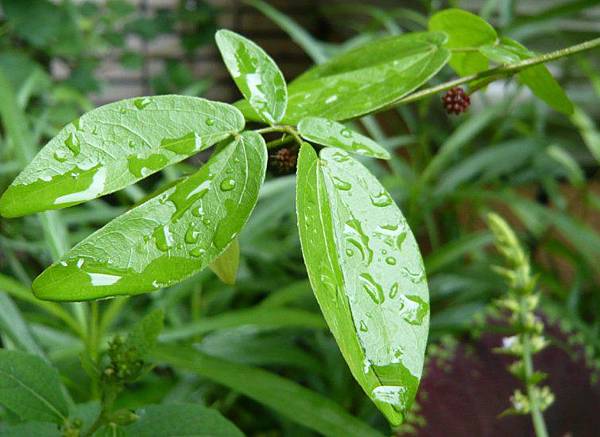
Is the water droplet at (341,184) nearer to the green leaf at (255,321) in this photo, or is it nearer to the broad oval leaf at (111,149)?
the broad oval leaf at (111,149)

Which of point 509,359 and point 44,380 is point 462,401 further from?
point 44,380

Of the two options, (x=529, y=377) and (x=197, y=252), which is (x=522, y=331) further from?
(x=197, y=252)

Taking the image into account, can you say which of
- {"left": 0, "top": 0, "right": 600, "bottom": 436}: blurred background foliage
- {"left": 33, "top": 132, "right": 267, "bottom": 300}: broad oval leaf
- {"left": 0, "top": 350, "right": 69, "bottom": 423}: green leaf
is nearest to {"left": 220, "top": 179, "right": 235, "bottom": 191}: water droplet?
{"left": 33, "top": 132, "right": 267, "bottom": 300}: broad oval leaf

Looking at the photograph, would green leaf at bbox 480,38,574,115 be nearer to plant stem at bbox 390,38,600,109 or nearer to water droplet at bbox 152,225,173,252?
plant stem at bbox 390,38,600,109

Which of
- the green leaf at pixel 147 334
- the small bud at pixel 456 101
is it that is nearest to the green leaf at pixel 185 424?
the green leaf at pixel 147 334

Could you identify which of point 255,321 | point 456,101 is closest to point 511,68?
point 456,101

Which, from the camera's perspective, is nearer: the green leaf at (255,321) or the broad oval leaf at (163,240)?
the broad oval leaf at (163,240)
